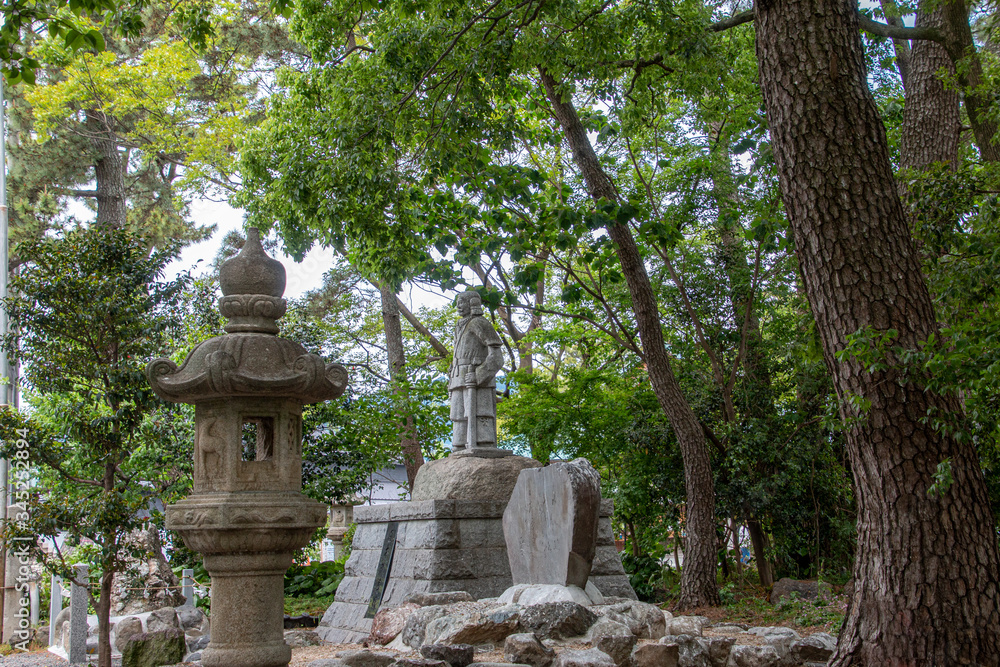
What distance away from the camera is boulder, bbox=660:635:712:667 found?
5254 mm

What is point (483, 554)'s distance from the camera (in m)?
8.88

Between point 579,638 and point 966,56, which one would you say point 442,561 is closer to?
point 579,638

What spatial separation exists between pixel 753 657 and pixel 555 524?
2275 millimetres

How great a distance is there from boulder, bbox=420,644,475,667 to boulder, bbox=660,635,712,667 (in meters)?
1.34

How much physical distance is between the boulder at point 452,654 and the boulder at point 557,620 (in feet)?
2.73

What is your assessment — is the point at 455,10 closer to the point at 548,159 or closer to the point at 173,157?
the point at 548,159

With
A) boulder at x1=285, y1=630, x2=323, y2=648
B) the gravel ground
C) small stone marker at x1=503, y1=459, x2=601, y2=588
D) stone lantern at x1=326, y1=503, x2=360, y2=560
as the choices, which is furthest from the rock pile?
stone lantern at x1=326, y1=503, x2=360, y2=560

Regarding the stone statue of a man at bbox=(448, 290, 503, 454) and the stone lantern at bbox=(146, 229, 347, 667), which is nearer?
the stone lantern at bbox=(146, 229, 347, 667)

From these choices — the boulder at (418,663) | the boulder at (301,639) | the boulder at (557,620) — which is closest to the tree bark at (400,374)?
the boulder at (301,639)

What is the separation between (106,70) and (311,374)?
543 inches

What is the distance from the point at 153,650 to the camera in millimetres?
Answer: 7113

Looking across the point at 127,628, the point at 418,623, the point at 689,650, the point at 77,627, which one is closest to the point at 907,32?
the point at 689,650

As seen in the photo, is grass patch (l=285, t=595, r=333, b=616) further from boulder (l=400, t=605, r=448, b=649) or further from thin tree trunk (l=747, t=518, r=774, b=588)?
thin tree trunk (l=747, t=518, r=774, b=588)

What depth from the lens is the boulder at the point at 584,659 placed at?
4930mm
